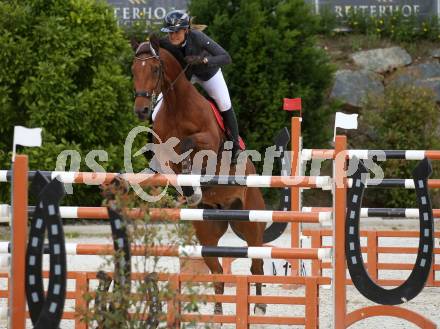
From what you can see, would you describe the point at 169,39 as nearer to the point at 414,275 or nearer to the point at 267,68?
the point at 414,275

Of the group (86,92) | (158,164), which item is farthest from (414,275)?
(86,92)

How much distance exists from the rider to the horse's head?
0.20 m

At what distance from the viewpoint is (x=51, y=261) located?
4.50 m

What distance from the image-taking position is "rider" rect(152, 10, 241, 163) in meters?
7.29

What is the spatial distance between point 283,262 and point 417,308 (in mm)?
1455

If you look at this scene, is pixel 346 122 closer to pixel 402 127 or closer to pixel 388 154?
pixel 388 154

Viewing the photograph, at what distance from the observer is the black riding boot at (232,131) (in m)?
7.62

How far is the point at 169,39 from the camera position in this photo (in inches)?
293

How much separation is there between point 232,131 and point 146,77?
1002 mm

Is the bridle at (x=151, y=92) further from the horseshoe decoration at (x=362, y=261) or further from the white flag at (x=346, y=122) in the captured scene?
the horseshoe decoration at (x=362, y=261)

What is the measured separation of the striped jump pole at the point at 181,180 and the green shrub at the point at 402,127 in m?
8.35

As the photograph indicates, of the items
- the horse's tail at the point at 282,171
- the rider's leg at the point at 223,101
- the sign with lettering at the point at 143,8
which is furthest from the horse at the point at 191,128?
the sign with lettering at the point at 143,8

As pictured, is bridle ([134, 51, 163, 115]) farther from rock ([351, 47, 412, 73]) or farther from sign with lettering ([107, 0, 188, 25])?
rock ([351, 47, 412, 73])

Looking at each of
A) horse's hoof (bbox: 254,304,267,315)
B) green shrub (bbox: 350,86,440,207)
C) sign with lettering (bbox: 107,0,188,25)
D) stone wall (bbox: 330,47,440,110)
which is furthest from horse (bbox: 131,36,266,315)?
sign with lettering (bbox: 107,0,188,25)
